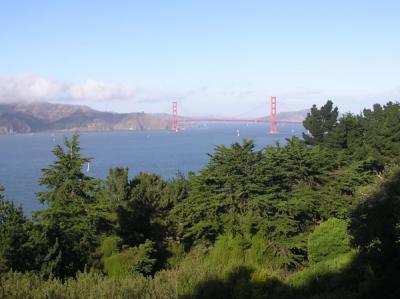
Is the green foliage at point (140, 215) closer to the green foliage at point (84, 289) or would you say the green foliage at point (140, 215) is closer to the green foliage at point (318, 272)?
the green foliage at point (318, 272)

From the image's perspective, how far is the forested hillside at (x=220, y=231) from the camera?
1022 centimetres

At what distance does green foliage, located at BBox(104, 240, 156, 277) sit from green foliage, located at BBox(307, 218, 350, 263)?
17.4 feet

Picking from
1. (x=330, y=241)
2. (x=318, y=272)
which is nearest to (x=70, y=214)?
(x=318, y=272)

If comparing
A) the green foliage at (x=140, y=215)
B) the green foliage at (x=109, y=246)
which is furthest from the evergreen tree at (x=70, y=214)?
the green foliage at (x=140, y=215)

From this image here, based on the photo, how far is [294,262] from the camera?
1800cm

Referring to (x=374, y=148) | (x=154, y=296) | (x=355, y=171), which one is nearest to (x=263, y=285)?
(x=154, y=296)

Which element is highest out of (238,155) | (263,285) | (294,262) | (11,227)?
(238,155)

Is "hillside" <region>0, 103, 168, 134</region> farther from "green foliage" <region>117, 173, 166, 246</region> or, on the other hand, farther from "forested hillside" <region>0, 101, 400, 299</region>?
"forested hillside" <region>0, 101, 400, 299</region>

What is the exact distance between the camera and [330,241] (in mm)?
16750

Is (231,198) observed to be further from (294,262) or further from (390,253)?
(390,253)

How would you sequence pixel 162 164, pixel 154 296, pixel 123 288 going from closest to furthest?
pixel 154 296, pixel 123 288, pixel 162 164

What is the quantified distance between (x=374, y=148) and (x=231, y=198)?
11546 mm

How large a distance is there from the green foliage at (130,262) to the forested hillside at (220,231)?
0.12ft

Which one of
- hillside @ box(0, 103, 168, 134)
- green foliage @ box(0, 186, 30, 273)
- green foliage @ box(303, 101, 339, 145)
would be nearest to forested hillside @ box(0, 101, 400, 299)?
green foliage @ box(0, 186, 30, 273)
